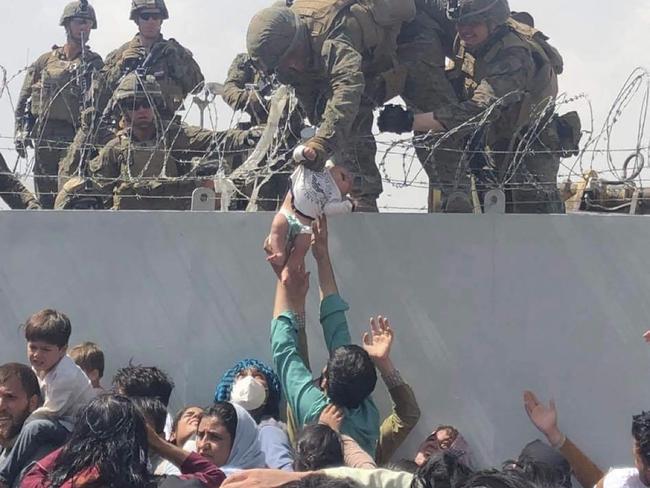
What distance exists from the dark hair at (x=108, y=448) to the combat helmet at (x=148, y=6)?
19.0 ft

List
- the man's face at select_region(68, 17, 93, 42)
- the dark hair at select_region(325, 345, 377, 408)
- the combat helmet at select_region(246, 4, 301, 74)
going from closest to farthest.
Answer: the dark hair at select_region(325, 345, 377, 408) → the combat helmet at select_region(246, 4, 301, 74) → the man's face at select_region(68, 17, 93, 42)

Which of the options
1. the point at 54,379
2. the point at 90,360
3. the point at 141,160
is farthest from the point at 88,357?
the point at 141,160

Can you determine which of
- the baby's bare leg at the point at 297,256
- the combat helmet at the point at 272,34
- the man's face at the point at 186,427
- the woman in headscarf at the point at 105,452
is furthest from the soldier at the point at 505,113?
the woman in headscarf at the point at 105,452

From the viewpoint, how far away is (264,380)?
5.53 metres

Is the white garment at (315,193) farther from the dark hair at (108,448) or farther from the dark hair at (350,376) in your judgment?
the dark hair at (108,448)

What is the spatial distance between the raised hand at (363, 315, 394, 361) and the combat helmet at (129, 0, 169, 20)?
4.05 metres

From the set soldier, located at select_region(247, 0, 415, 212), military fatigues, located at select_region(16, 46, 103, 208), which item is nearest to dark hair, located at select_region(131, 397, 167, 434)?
soldier, located at select_region(247, 0, 415, 212)

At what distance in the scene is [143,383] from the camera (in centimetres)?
498

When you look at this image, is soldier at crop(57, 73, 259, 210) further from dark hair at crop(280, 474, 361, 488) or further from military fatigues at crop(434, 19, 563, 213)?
dark hair at crop(280, 474, 361, 488)

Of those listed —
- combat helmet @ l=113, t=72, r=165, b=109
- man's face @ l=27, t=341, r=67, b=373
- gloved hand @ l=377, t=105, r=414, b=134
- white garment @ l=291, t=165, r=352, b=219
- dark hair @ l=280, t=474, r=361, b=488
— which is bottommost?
dark hair @ l=280, t=474, r=361, b=488

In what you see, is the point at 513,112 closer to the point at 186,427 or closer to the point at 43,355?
the point at 186,427

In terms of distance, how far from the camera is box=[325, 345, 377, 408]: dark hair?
4.81 metres

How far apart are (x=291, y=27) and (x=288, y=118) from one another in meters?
0.54

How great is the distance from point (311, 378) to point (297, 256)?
722 millimetres
